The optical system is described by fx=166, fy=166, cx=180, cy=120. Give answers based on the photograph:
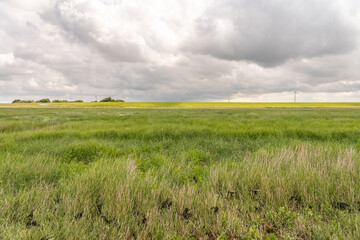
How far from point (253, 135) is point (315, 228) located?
6982 millimetres

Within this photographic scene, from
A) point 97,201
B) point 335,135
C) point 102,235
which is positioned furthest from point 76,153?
point 335,135

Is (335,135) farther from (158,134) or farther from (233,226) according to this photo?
(233,226)

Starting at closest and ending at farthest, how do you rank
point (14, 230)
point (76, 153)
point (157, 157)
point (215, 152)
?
point (14, 230) → point (157, 157) → point (76, 153) → point (215, 152)

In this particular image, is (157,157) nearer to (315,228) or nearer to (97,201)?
(97,201)

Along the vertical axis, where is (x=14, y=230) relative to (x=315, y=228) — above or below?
above

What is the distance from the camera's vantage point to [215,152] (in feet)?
20.2

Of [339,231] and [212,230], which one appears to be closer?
[339,231]

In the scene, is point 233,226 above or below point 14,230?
below

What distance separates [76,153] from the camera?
18.6 ft

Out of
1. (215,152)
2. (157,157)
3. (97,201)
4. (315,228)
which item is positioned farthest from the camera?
(215,152)

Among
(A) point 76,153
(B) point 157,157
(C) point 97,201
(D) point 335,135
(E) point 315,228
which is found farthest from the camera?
(D) point 335,135

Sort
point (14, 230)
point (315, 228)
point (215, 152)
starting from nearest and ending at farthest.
Result: point (14, 230), point (315, 228), point (215, 152)

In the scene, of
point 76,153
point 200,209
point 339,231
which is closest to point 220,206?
point 200,209

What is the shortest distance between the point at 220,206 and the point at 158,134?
21.8ft
